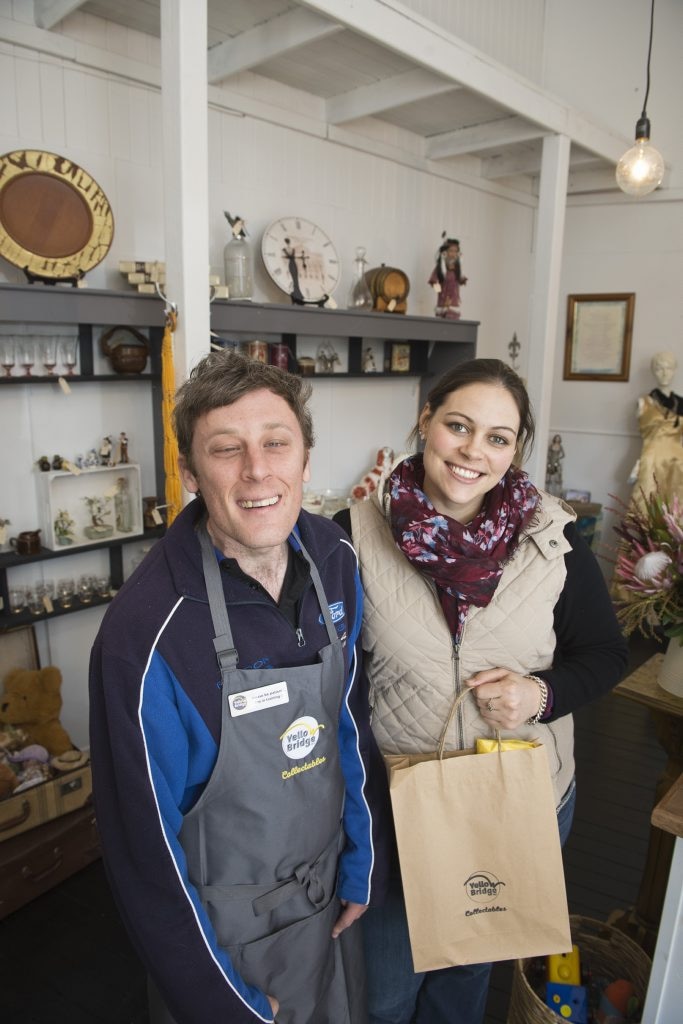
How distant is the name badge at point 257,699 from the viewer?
3.36ft

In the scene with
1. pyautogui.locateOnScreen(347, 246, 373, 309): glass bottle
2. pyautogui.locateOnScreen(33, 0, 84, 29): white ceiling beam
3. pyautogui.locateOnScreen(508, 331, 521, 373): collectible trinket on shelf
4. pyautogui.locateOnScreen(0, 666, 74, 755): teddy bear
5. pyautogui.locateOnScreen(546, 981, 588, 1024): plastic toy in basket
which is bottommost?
pyautogui.locateOnScreen(546, 981, 588, 1024): plastic toy in basket

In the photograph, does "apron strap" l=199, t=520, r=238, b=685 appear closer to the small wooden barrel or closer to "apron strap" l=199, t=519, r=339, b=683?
"apron strap" l=199, t=519, r=339, b=683

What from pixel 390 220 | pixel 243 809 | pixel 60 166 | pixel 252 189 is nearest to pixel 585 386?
pixel 390 220

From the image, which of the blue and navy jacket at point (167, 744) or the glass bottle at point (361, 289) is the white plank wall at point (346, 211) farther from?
the blue and navy jacket at point (167, 744)

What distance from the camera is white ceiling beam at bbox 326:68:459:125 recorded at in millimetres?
3148

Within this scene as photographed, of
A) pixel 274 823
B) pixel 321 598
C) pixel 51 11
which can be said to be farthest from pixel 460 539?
pixel 51 11

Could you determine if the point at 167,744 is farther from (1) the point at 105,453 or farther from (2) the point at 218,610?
(1) the point at 105,453

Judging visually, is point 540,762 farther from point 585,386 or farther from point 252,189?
point 585,386

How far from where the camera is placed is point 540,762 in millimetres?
1242

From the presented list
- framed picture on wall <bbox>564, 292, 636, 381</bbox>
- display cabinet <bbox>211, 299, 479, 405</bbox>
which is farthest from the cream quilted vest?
framed picture on wall <bbox>564, 292, 636, 381</bbox>

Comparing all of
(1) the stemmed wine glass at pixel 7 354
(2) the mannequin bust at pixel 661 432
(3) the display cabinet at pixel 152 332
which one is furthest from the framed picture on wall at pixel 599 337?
(1) the stemmed wine glass at pixel 7 354

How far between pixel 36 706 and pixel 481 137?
3.55 meters

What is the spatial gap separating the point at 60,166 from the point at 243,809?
7.34 feet

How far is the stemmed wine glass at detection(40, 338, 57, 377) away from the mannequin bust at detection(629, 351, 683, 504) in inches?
138
